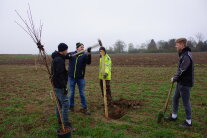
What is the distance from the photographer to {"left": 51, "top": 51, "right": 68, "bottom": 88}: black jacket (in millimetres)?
4531

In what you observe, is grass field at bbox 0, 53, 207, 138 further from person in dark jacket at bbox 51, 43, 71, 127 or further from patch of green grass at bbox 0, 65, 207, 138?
person in dark jacket at bbox 51, 43, 71, 127

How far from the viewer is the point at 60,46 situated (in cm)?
470

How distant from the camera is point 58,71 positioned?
454cm

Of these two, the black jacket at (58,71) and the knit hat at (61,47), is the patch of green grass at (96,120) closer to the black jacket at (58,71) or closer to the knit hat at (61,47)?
the black jacket at (58,71)

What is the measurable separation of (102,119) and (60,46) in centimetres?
264

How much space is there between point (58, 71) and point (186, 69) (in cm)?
339

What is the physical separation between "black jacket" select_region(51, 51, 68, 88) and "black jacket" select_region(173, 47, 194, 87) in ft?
10.4

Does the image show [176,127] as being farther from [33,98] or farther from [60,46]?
[33,98]

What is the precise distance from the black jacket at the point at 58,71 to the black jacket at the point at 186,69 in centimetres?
316

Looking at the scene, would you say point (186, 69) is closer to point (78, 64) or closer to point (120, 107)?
point (120, 107)

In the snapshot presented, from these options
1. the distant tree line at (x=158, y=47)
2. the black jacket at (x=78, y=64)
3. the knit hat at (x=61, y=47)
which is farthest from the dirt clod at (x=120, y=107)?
the distant tree line at (x=158, y=47)

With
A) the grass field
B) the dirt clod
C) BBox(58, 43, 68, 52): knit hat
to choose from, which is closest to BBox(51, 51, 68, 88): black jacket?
BBox(58, 43, 68, 52): knit hat

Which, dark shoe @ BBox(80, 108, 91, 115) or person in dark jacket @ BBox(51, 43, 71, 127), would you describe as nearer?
person in dark jacket @ BBox(51, 43, 71, 127)

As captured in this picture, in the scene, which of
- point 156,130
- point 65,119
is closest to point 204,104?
point 156,130
